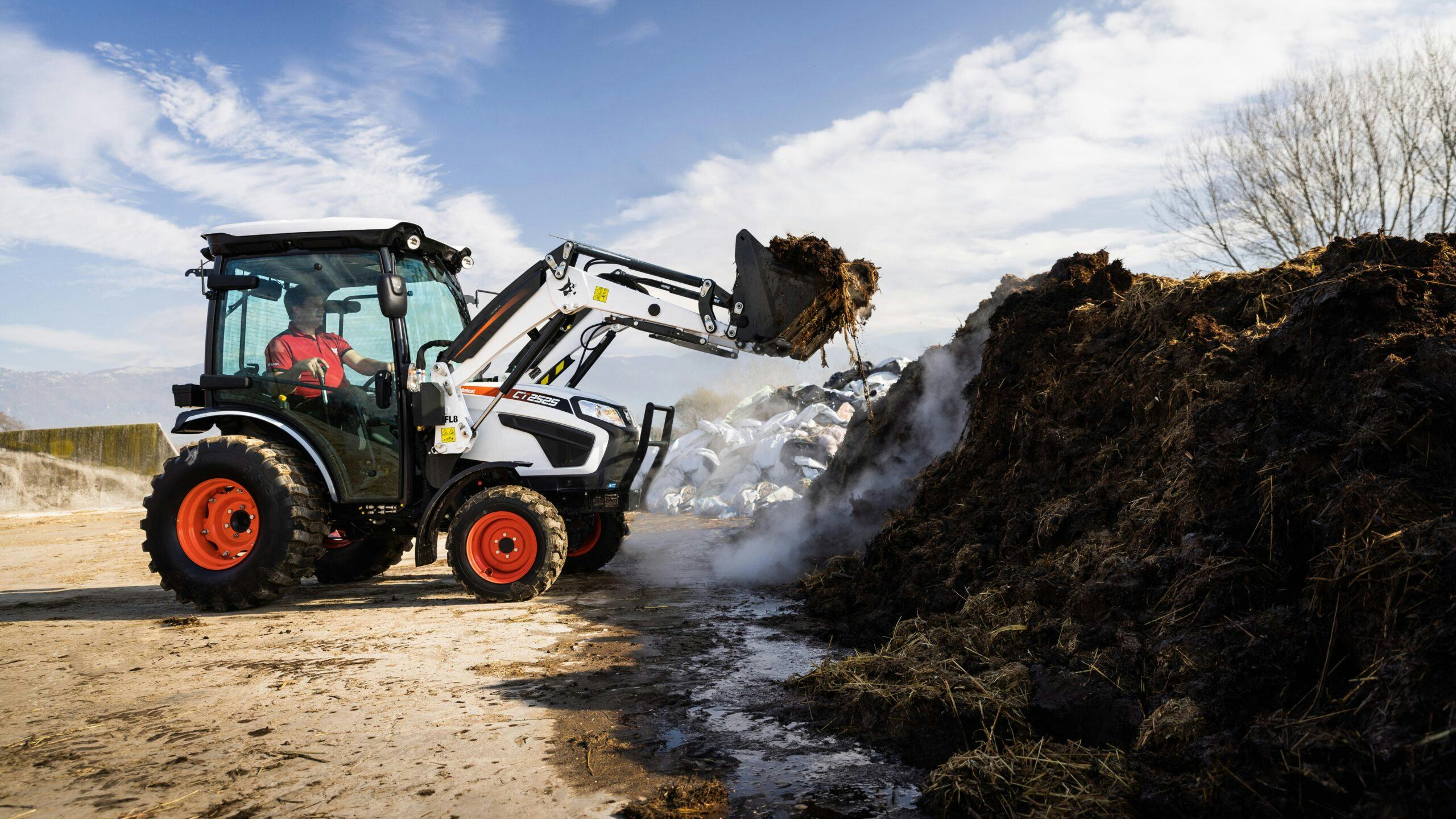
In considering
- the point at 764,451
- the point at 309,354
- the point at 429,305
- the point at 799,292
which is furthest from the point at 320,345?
the point at 764,451

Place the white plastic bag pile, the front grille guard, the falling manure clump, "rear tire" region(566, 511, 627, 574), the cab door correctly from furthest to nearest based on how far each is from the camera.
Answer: the white plastic bag pile < "rear tire" region(566, 511, 627, 574) < the front grille guard < the cab door < the falling manure clump

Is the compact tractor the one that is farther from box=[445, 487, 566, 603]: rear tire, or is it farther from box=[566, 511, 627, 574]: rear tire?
box=[566, 511, 627, 574]: rear tire

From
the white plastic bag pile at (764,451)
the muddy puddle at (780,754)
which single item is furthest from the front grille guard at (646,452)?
the white plastic bag pile at (764,451)

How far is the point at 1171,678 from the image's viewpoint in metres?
3.25

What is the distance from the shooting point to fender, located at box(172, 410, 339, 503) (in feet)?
21.9

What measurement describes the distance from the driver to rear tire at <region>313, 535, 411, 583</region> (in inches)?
74.1

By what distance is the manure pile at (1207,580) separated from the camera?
107 inches

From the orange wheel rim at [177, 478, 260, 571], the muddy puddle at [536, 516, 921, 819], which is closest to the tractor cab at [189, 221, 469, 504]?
the orange wheel rim at [177, 478, 260, 571]

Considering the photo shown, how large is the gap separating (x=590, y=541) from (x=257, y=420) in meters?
3.07

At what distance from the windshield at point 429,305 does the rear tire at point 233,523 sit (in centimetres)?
134

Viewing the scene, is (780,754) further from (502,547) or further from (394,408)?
(394,408)

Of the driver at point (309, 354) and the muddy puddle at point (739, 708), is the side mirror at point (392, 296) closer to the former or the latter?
the driver at point (309, 354)

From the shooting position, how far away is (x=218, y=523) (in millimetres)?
6582

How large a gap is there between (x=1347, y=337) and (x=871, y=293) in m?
2.96
